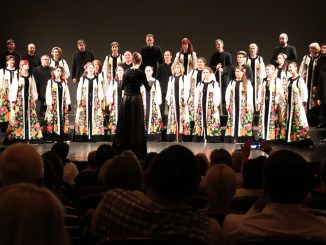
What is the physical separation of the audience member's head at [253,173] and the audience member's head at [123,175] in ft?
2.18

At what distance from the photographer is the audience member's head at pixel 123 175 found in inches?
108

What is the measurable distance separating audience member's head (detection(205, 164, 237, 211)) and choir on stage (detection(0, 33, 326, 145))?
727 cm

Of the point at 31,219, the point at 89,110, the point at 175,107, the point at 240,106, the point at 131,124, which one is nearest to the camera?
the point at 31,219

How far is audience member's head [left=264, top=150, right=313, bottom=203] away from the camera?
215 cm

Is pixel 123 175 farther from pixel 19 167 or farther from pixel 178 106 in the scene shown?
pixel 178 106

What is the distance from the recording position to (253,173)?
127 inches

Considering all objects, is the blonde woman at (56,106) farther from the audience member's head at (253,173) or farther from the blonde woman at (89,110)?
the audience member's head at (253,173)

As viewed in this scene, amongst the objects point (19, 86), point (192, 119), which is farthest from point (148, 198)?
point (192, 119)

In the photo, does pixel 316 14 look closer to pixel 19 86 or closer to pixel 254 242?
pixel 19 86

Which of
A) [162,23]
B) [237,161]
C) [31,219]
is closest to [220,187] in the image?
[31,219]

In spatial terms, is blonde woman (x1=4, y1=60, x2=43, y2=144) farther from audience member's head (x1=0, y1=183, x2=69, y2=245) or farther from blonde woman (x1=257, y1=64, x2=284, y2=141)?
audience member's head (x1=0, y1=183, x2=69, y2=245)

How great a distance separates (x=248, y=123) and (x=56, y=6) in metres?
6.00

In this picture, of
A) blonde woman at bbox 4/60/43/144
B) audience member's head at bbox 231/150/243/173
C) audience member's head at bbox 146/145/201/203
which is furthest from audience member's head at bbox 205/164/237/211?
blonde woman at bbox 4/60/43/144

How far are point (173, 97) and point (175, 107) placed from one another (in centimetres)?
19
